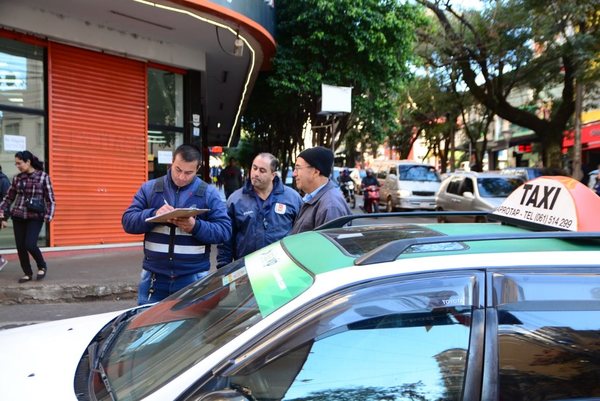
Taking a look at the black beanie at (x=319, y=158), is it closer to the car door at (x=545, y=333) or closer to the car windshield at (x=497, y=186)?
the car door at (x=545, y=333)

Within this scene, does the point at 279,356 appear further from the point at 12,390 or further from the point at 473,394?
the point at 12,390

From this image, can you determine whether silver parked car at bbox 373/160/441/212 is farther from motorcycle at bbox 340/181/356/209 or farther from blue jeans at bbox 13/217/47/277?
blue jeans at bbox 13/217/47/277

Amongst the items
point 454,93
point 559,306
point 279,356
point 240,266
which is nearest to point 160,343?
point 240,266

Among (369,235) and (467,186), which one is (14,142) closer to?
(369,235)

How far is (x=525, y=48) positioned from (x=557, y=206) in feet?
51.2

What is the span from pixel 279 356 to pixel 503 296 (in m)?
0.74

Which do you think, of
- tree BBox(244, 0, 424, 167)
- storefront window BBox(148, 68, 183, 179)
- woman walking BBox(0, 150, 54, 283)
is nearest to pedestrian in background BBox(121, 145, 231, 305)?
woman walking BBox(0, 150, 54, 283)

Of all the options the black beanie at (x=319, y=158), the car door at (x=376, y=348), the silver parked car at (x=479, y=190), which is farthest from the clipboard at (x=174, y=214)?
the silver parked car at (x=479, y=190)

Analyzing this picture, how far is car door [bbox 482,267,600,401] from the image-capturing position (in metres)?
1.48

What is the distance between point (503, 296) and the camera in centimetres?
153

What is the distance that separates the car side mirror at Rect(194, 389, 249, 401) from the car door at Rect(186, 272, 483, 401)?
0.5 inches

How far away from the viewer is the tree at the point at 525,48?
43.5 feet

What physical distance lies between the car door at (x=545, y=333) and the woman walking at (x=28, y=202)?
576 centimetres

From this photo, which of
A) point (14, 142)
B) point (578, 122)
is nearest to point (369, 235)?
point (14, 142)
